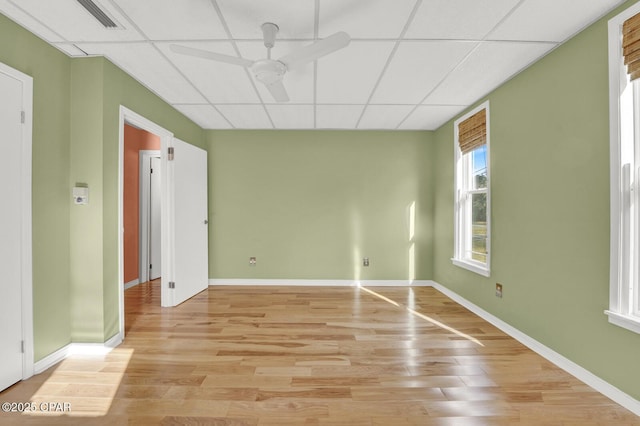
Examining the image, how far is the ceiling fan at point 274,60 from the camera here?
166 centimetres

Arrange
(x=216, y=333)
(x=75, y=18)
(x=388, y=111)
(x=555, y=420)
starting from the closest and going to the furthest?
(x=555, y=420) < (x=75, y=18) < (x=216, y=333) < (x=388, y=111)

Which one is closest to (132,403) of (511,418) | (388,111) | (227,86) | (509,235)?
(511,418)

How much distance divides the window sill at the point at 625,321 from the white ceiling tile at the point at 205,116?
13.4 feet

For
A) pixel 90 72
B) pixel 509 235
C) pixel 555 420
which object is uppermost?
pixel 90 72

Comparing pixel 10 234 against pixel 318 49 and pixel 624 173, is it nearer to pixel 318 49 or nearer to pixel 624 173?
pixel 318 49

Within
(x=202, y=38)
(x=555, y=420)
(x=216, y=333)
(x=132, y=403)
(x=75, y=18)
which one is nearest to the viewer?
(x=555, y=420)

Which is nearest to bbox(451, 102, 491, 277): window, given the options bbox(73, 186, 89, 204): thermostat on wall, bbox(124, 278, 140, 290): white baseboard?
bbox(73, 186, 89, 204): thermostat on wall

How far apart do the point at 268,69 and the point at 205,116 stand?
87.0 inches

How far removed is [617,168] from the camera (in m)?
1.75

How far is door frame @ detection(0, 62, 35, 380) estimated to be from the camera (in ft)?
6.35

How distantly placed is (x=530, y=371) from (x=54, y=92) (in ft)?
13.7

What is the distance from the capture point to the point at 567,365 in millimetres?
2088

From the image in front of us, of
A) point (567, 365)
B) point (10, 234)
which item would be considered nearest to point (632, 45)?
point (567, 365)

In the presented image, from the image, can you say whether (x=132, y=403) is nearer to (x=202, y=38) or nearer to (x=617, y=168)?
(x=202, y=38)
